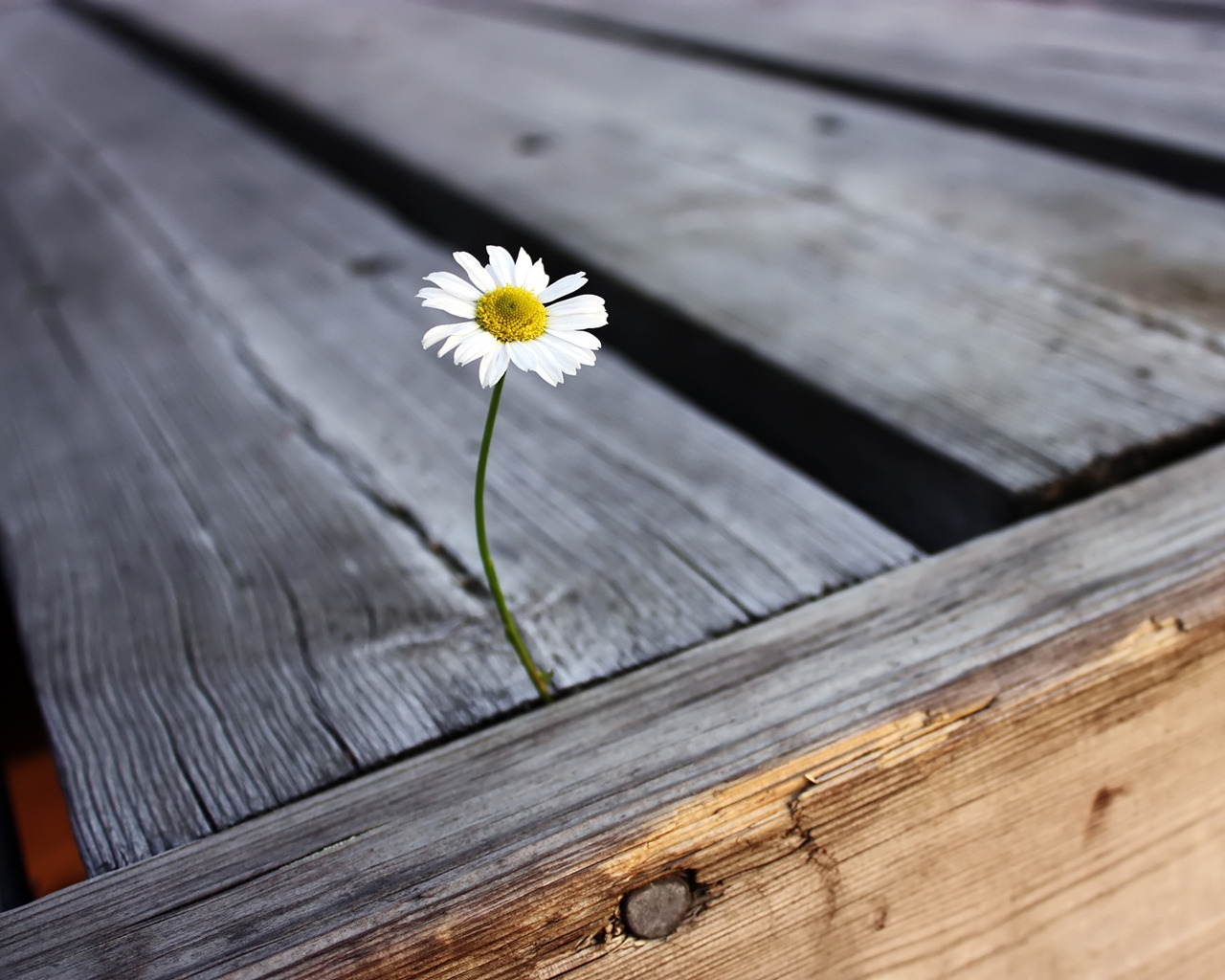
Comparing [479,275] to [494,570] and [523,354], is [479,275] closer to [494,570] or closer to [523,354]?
[523,354]

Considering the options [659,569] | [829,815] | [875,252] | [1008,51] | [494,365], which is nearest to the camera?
[494,365]

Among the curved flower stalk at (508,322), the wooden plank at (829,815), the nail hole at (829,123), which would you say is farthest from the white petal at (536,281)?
the nail hole at (829,123)

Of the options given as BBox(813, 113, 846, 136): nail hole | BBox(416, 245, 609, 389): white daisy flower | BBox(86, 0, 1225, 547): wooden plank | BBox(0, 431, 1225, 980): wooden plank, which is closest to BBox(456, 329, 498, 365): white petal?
BBox(416, 245, 609, 389): white daisy flower

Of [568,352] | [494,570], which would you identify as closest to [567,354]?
[568,352]

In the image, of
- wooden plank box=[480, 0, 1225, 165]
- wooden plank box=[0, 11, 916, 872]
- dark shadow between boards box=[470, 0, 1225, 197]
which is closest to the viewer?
wooden plank box=[0, 11, 916, 872]

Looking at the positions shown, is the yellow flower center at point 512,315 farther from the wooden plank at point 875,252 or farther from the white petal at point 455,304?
the wooden plank at point 875,252

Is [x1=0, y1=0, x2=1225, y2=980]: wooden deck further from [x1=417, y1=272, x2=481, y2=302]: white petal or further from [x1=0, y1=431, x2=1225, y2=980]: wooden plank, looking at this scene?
[x1=417, y1=272, x2=481, y2=302]: white petal

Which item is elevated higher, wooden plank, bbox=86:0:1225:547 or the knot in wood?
wooden plank, bbox=86:0:1225:547
